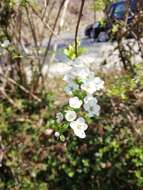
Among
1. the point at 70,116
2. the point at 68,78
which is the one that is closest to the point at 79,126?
the point at 70,116

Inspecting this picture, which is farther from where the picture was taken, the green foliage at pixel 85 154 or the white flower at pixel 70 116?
the green foliage at pixel 85 154

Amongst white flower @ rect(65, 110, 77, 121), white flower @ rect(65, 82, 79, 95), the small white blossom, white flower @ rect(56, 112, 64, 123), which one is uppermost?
the small white blossom

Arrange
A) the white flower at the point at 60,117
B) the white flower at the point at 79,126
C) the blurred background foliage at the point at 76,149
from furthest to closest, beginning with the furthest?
the blurred background foliage at the point at 76,149 → the white flower at the point at 60,117 → the white flower at the point at 79,126

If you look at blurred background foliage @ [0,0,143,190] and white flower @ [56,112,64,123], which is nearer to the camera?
white flower @ [56,112,64,123]

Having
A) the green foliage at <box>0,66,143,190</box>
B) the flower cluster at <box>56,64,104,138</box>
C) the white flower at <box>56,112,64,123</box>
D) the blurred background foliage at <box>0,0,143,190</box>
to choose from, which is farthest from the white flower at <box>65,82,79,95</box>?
the green foliage at <box>0,66,143,190</box>

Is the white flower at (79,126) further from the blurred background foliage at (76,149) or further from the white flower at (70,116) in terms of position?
the blurred background foliage at (76,149)

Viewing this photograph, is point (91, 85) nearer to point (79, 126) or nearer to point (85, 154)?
point (79, 126)

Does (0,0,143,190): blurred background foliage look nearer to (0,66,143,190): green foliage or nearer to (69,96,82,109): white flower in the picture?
(0,66,143,190): green foliage

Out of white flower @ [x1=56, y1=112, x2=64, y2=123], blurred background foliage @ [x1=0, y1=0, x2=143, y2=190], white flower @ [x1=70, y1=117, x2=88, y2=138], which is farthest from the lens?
blurred background foliage @ [x1=0, y1=0, x2=143, y2=190]

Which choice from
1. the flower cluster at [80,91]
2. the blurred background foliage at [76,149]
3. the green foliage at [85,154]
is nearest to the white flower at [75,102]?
the flower cluster at [80,91]

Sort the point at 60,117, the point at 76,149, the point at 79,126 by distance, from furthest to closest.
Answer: the point at 76,149 → the point at 60,117 → the point at 79,126

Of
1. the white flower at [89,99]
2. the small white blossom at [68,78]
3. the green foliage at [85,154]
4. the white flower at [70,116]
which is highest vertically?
the small white blossom at [68,78]

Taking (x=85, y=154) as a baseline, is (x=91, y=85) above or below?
above
